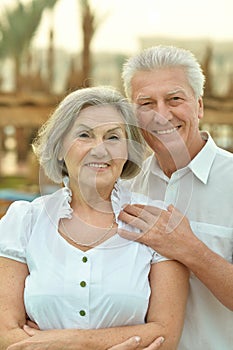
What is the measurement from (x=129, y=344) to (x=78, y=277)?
0.66 feet

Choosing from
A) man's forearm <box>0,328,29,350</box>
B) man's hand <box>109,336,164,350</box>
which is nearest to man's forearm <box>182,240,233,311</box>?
man's hand <box>109,336,164,350</box>

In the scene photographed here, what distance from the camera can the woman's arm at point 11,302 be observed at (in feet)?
5.57

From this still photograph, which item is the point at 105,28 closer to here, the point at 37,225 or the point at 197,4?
the point at 197,4

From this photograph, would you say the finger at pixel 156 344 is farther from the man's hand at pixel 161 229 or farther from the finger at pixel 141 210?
the finger at pixel 141 210

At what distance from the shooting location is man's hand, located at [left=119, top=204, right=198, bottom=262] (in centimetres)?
174

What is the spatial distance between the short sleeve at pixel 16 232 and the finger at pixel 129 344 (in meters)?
0.32

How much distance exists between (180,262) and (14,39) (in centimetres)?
1388

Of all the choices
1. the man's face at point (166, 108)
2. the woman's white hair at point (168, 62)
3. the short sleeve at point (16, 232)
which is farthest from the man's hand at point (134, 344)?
the woman's white hair at point (168, 62)

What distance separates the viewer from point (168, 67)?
6.51 feet

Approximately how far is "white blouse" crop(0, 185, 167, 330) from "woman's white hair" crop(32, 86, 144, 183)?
0.52 feet

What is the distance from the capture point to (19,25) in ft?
48.5

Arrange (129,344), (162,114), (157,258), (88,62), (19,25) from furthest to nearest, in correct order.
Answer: (19,25), (88,62), (162,114), (157,258), (129,344)

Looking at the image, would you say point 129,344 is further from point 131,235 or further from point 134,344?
point 131,235

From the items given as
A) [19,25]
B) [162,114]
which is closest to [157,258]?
[162,114]
